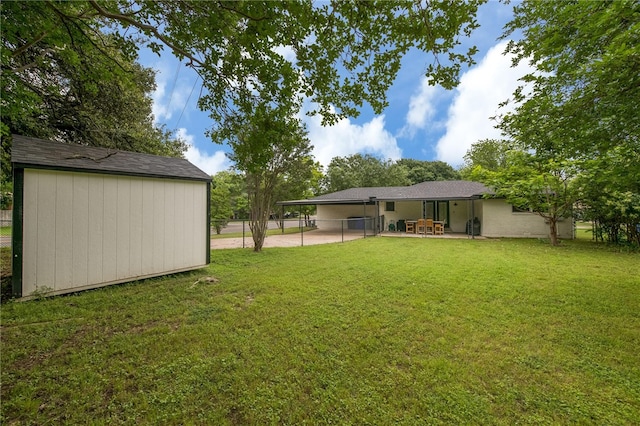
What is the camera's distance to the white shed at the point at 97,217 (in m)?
4.05

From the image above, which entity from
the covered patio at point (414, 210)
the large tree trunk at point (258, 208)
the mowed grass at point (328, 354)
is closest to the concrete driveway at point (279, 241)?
the large tree trunk at point (258, 208)

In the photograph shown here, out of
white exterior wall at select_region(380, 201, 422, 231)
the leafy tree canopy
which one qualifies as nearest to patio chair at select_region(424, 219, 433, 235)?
white exterior wall at select_region(380, 201, 422, 231)

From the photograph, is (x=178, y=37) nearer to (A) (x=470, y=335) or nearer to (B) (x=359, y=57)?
(B) (x=359, y=57)

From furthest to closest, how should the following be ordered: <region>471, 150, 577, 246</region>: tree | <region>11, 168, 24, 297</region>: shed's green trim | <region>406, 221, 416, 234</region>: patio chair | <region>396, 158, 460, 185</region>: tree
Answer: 1. <region>396, 158, 460, 185</region>: tree
2. <region>406, 221, 416, 234</region>: patio chair
3. <region>471, 150, 577, 246</region>: tree
4. <region>11, 168, 24, 297</region>: shed's green trim

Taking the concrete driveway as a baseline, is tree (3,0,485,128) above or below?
above

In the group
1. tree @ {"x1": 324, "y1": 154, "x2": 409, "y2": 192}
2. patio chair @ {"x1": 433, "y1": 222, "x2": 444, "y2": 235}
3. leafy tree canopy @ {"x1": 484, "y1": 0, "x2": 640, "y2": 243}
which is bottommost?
patio chair @ {"x1": 433, "y1": 222, "x2": 444, "y2": 235}

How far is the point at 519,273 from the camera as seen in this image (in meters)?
5.94

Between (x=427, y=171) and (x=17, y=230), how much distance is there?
3972 centimetres

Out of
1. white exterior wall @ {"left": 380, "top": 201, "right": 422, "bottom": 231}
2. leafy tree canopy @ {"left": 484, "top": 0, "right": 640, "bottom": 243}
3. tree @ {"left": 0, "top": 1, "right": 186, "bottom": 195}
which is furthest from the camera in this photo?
white exterior wall @ {"left": 380, "top": 201, "right": 422, "bottom": 231}

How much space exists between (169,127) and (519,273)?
13.1 m

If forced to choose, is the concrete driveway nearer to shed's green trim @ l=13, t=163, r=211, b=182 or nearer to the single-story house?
the single-story house

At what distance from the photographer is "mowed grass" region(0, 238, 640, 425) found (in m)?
1.97

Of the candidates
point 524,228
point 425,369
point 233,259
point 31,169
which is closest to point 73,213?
point 31,169

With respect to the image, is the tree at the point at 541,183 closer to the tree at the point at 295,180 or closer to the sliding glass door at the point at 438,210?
the sliding glass door at the point at 438,210
